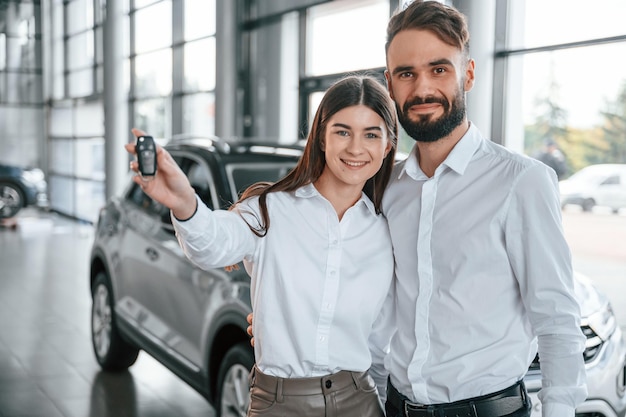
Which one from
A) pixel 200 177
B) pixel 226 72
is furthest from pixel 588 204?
pixel 226 72

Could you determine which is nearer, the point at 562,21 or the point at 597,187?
the point at 597,187

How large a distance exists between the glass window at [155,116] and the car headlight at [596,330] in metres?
10.4

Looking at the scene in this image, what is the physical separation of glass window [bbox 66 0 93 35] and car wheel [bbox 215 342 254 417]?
1486 cm

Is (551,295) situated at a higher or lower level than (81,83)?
lower

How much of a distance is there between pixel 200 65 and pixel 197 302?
27.8ft

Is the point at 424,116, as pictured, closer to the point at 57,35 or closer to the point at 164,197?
the point at 164,197

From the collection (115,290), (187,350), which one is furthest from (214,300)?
(115,290)

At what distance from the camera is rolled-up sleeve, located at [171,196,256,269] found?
1.86 metres

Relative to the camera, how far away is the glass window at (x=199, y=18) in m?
11.6

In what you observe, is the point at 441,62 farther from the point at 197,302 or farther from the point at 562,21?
the point at 562,21

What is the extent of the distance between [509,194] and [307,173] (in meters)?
0.56

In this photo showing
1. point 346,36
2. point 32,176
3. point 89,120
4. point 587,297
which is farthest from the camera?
point 89,120

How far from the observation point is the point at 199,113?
1222 cm

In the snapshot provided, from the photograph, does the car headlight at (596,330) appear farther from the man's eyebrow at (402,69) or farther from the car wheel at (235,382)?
the man's eyebrow at (402,69)
